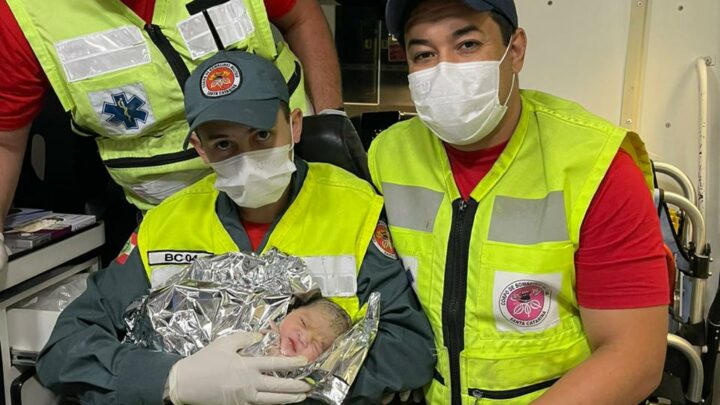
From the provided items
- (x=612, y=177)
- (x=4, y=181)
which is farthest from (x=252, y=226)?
(x=612, y=177)

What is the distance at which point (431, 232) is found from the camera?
1.31 meters

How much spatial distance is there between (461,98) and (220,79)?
48cm

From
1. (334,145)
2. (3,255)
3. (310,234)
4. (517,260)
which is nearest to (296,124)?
(334,145)

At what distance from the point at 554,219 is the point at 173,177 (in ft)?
3.05

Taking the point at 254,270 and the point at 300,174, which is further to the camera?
the point at 300,174

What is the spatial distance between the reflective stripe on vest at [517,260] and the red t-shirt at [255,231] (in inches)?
13.5

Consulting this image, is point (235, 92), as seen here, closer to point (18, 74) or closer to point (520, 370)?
point (18, 74)

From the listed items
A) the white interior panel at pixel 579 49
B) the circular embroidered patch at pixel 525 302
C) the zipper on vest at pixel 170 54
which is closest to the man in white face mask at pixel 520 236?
the circular embroidered patch at pixel 525 302

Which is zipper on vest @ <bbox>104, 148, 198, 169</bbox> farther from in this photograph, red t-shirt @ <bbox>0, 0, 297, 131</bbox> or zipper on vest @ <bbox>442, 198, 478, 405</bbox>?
zipper on vest @ <bbox>442, 198, 478, 405</bbox>

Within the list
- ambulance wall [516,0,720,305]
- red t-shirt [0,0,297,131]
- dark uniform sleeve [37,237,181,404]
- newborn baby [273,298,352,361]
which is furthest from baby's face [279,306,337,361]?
ambulance wall [516,0,720,305]

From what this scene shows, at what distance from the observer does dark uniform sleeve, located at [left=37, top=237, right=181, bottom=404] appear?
1.16 meters

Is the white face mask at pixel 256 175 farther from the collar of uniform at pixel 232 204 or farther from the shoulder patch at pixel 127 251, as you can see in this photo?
the shoulder patch at pixel 127 251

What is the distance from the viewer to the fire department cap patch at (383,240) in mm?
1357

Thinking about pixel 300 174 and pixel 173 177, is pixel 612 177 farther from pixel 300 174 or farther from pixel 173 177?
pixel 173 177
